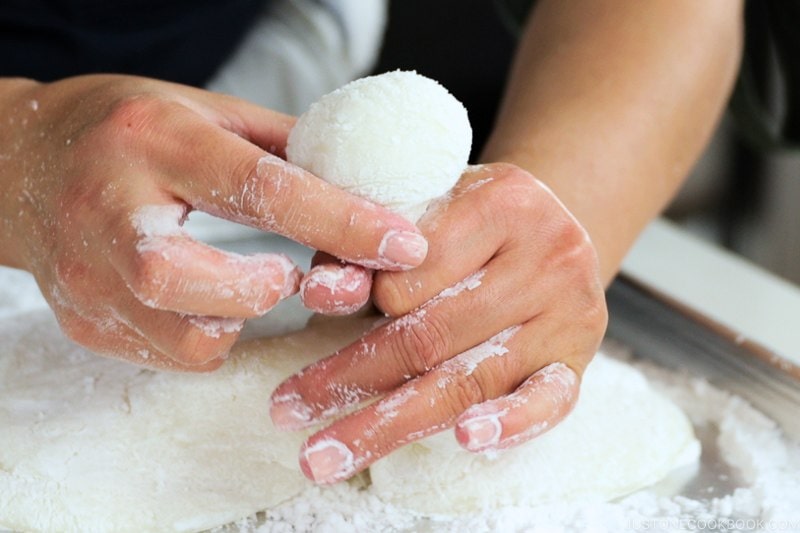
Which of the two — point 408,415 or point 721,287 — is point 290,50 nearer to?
point 721,287

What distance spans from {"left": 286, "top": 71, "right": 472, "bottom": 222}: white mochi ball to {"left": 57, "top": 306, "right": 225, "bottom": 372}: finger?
183 mm

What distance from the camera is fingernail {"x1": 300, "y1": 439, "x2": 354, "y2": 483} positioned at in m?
0.67

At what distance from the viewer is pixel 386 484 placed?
772mm

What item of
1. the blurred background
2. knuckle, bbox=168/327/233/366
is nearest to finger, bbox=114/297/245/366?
knuckle, bbox=168/327/233/366

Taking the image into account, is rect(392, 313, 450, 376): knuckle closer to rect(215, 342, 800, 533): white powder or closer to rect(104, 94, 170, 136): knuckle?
rect(215, 342, 800, 533): white powder

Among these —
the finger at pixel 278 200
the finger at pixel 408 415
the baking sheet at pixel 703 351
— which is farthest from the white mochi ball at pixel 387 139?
the baking sheet at pixel 703 351

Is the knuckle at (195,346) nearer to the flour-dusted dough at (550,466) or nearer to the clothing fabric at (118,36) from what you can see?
the flour-dusted dough at (550,466)

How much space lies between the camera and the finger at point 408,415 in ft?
2.21

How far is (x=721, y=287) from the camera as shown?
44.7 inches

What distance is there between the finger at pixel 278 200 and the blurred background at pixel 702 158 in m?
1.09

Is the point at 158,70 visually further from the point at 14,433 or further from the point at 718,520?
the point at 718,520

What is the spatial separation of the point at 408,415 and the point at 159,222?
0.75 ft

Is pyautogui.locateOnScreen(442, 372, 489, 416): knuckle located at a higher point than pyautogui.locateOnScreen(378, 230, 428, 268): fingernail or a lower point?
lower

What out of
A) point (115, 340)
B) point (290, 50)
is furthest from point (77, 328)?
point (290, 50)
